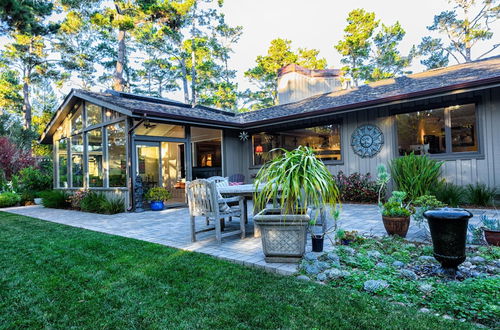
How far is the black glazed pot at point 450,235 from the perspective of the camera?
2277 millimetres

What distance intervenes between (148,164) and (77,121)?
3.90 m

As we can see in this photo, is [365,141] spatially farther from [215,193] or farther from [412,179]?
[215,193]

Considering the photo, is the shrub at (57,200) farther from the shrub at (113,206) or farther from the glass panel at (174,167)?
the glass panel at (174,167)

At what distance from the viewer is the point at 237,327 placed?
5.67ft

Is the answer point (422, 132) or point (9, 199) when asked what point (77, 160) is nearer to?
point (9, 199)

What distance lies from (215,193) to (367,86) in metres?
8.15

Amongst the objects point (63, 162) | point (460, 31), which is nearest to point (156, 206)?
point (63, 162)

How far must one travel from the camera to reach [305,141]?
9.16m

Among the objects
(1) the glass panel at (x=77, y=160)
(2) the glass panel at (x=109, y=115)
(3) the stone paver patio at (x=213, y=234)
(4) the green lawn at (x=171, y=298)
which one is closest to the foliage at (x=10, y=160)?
(1) the glass panel at (x=77, y=160)

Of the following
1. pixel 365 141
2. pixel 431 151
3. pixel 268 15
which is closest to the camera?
pixel 431 151

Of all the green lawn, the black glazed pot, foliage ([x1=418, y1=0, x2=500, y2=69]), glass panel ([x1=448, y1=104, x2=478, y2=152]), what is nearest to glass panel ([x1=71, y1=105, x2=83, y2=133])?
the green lawn

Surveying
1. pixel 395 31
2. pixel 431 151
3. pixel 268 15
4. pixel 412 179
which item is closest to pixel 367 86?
pixel 431 151

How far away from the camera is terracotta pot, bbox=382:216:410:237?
3604mm

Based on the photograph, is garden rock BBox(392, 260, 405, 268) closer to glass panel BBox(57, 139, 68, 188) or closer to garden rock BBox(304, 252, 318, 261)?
garden rock BBox(304, 252, 318, 261)
